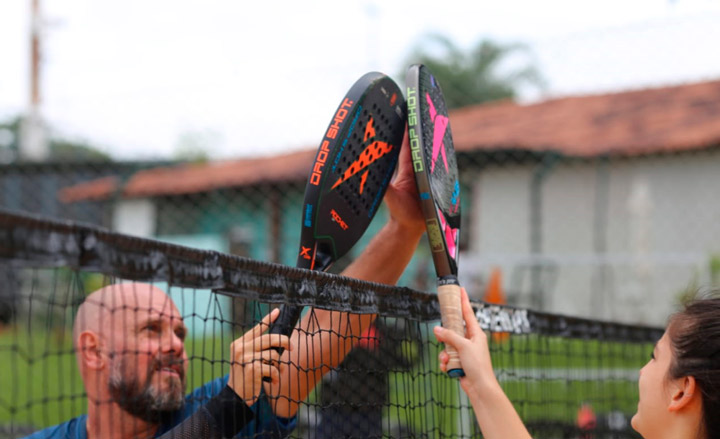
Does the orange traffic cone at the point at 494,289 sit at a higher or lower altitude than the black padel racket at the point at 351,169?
higher

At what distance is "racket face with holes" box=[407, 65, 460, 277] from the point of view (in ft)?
7.07

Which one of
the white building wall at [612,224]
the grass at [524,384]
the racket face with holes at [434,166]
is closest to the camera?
the racket face with holes at [434,166]

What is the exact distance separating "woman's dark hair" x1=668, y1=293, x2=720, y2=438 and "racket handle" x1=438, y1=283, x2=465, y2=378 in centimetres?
47

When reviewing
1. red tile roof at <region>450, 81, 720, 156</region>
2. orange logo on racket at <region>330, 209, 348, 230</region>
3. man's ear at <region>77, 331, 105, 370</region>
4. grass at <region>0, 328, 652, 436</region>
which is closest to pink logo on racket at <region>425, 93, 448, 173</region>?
orange logo on racket at <region>330, 209, 348, 230</region>

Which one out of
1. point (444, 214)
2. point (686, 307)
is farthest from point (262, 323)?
point (686, 307)

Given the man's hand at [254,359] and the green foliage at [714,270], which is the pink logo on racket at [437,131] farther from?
the green foliage at [714,270]

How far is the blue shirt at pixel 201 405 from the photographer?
217 centimetres

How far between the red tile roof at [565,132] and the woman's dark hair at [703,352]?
8.89m

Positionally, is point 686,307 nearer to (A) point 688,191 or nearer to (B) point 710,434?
(B) point 710,434

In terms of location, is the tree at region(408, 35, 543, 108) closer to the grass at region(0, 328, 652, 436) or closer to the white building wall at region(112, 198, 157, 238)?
the white building wall at region(112, 198, 157, 238)

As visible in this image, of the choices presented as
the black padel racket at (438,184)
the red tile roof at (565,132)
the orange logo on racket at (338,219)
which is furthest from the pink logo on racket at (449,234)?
the red tile roof at (565,132)

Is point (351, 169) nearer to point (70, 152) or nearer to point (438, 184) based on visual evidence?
point (438, 184)

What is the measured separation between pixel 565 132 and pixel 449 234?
40.2 feet

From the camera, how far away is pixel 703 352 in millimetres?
1873
